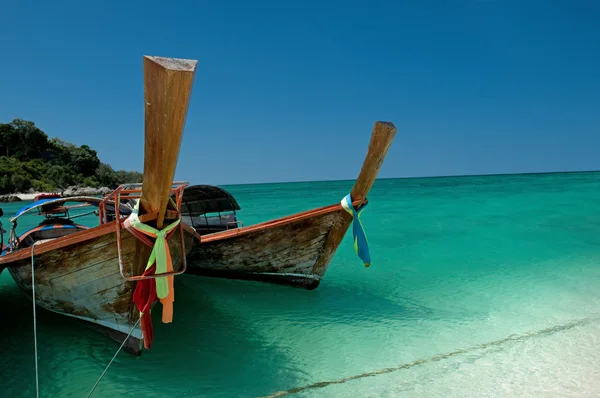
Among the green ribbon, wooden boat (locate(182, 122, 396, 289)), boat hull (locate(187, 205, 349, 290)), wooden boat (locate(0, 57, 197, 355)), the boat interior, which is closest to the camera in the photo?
wooden boat (locate(0, 57, 197, 355))

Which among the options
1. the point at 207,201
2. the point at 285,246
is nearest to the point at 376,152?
the point at 285,246

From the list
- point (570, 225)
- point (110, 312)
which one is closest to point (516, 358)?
point (110, 312)

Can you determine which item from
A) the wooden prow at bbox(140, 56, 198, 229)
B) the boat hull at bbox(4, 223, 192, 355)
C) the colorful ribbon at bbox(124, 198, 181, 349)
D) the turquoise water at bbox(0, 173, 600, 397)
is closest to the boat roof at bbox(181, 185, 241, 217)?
the turquoise water at bbox(0, 173, 600, 397)

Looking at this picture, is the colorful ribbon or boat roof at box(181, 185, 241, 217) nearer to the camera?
the colorful ribbon

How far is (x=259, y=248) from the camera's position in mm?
6719

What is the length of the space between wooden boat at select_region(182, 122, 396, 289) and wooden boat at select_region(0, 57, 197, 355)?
123cm

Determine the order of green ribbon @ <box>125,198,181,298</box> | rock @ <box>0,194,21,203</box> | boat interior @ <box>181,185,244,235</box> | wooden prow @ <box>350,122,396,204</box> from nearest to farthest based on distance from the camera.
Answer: green ribbon @ <box>125,198,181,298</box> < wooden prow @ <box>350,122,396,204</box> < boat interior @ <box>181,185,244,235</box> < rock @ <box>0,194,21,203</box>

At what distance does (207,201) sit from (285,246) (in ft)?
11.6

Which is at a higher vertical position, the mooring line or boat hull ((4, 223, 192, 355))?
boat hull ((4, 223, 192, 355))

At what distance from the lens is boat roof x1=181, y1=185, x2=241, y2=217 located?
8.84 meters

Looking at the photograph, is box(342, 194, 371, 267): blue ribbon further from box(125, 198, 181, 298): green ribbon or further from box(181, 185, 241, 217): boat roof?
box(181, 185, 241, 217): boat roof

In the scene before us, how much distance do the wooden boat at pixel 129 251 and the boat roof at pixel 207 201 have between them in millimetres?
3255

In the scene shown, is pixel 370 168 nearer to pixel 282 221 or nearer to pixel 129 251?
pixel 282 221

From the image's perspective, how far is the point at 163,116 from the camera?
8.92 ft
